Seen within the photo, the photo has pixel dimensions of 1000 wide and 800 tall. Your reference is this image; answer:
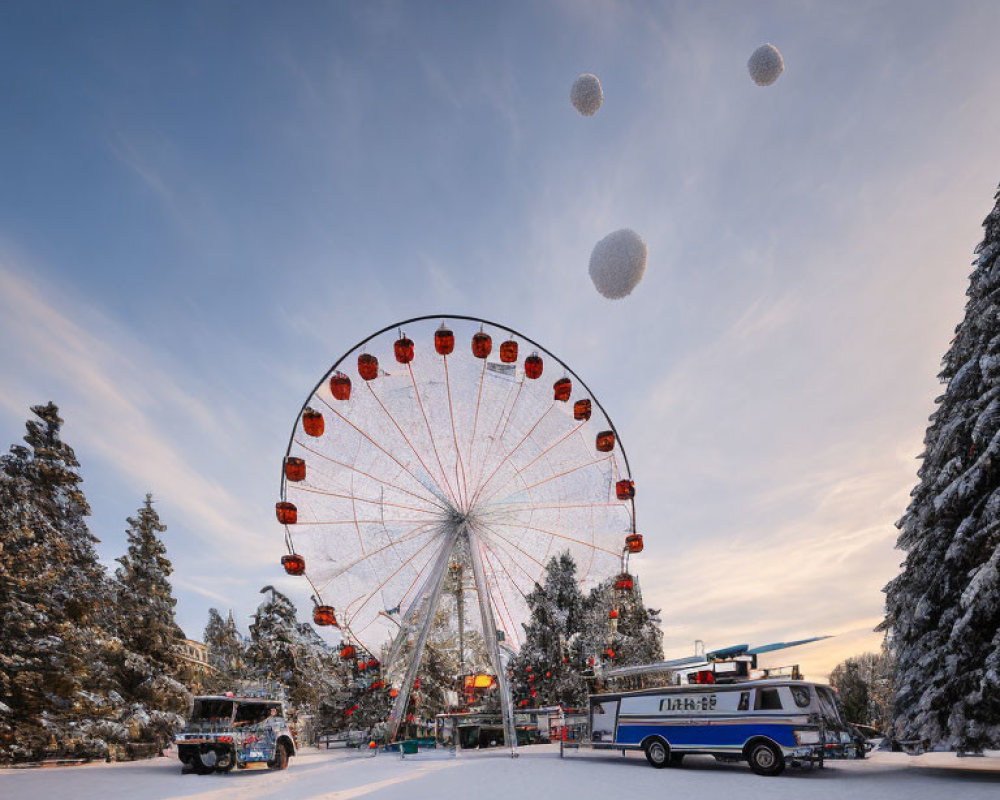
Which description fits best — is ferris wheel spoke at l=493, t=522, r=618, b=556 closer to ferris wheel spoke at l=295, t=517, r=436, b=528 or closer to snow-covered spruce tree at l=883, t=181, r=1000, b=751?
ferris wheel spoke at l=295, t=517, r=436, b=528

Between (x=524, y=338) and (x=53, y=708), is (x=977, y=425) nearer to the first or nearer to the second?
(x=524, y=338)

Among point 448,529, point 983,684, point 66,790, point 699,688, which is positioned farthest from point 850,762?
point 66,790

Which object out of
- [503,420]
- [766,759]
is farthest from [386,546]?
[766,759]

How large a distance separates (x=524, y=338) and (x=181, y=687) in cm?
2059

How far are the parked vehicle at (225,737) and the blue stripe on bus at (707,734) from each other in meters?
10.5

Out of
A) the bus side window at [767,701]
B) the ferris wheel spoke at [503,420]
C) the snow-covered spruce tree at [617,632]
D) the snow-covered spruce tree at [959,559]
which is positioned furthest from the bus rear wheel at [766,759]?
the snow-covered spruce tree at [617,632]

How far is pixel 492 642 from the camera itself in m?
22.3

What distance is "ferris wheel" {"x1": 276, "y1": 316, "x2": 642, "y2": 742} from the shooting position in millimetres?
22062

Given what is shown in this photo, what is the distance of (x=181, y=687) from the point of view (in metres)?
25.8

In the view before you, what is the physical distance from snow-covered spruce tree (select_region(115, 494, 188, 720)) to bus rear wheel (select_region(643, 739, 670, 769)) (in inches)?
782

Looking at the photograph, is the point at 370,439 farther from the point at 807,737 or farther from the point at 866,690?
the point at 866,690

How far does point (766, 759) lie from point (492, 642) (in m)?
10.4

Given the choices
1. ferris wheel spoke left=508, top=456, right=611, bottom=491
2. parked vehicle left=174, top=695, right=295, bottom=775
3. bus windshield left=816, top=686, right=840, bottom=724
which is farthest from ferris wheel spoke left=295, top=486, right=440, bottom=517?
bus windshield left=816, top=686, right=840, bottom=724

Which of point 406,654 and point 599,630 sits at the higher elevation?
point 599,630
